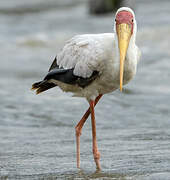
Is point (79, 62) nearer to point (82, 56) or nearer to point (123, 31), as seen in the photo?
point (82, 56)

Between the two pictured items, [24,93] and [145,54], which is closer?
[24,93]

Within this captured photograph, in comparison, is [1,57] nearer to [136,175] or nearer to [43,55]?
[43,55]

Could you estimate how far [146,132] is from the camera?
9367 mm

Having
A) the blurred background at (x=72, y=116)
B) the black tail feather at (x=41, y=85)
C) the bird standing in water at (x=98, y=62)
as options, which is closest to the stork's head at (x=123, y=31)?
the bird standing in water at (x=98, y=62)

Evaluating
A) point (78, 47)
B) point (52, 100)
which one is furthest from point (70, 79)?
point (52, 100)

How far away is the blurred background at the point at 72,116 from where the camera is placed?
7.19 m

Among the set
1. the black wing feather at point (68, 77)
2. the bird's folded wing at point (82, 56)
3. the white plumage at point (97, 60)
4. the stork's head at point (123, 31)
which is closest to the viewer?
the stork's head at point (123, 31)

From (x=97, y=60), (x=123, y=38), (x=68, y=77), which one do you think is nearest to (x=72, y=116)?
(x=68, y=77)

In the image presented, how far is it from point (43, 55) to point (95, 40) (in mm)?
11460

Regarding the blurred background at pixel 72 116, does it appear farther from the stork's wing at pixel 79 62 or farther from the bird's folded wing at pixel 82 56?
the bird's folded wing at pixel 82 56

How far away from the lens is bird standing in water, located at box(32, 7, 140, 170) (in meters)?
6.67

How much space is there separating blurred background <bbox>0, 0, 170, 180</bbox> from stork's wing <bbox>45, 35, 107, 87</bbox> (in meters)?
1.05

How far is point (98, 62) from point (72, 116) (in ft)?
13.4

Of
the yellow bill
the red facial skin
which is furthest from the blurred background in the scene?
the red facial skin
